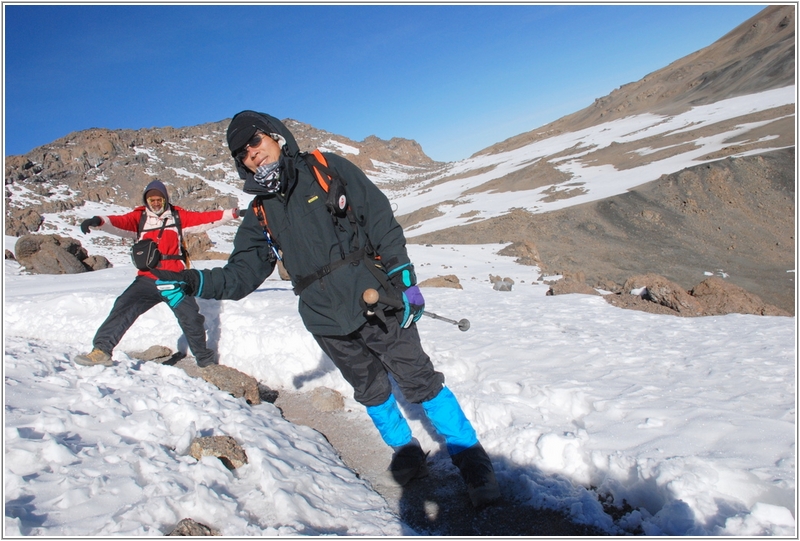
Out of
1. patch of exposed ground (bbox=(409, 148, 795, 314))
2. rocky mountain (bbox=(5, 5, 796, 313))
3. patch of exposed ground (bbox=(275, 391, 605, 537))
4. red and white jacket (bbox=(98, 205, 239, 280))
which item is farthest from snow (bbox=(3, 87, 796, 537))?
patch of exposed ground (bbox=(409, 148, 795, 314))

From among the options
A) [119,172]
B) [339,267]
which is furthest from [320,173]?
[119,172]

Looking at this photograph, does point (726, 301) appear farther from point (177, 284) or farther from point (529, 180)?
point (529, 180)

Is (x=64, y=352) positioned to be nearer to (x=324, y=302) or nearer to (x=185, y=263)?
(x=185, y=263)

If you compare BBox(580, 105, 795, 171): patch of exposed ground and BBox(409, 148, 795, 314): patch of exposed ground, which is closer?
BBox(409, 148, 795, 314): patch of exposed ground

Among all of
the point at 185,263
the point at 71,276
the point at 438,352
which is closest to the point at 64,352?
the point at 185,263

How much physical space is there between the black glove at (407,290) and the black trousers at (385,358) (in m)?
0.09

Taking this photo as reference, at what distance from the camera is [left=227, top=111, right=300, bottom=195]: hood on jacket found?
9.03ft

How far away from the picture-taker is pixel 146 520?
2.30 metres

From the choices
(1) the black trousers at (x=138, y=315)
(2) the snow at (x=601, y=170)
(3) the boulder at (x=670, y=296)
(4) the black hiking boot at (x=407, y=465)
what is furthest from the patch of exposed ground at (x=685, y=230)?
(4) the black hiking boot at (x=407, y=465)

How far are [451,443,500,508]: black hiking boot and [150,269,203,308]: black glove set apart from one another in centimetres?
203

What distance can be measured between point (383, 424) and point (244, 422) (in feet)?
3.87

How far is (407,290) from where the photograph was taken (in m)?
2.97

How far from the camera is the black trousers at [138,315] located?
4.85 m

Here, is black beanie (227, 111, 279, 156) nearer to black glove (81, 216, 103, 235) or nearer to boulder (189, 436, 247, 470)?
boulder (189, 436, 247, 470)
